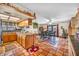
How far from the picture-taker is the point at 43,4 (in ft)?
5.59

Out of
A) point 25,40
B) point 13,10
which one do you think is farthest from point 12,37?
point 13,10

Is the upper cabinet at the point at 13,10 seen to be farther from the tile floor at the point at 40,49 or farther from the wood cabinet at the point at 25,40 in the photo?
the tile floor at the point at 40,49

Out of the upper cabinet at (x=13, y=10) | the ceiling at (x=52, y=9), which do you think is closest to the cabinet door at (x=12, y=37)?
the upper cabinet at (x=13, y=10)

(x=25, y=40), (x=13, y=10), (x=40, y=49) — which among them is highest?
(x=13, y=10)

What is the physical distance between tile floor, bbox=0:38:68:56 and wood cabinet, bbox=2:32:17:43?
0.05 metres

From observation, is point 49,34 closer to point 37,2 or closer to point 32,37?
point 32,37

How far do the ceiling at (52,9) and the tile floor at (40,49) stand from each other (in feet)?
0.96

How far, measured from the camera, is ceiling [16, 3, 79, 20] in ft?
5.54

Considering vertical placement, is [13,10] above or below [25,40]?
above

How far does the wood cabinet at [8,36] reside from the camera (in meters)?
1.70

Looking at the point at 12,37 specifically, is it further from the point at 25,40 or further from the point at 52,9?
the point at 52,9

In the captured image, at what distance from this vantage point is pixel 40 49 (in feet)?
5.64

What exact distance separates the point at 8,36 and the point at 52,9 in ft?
1.91

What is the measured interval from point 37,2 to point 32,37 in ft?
1.31
